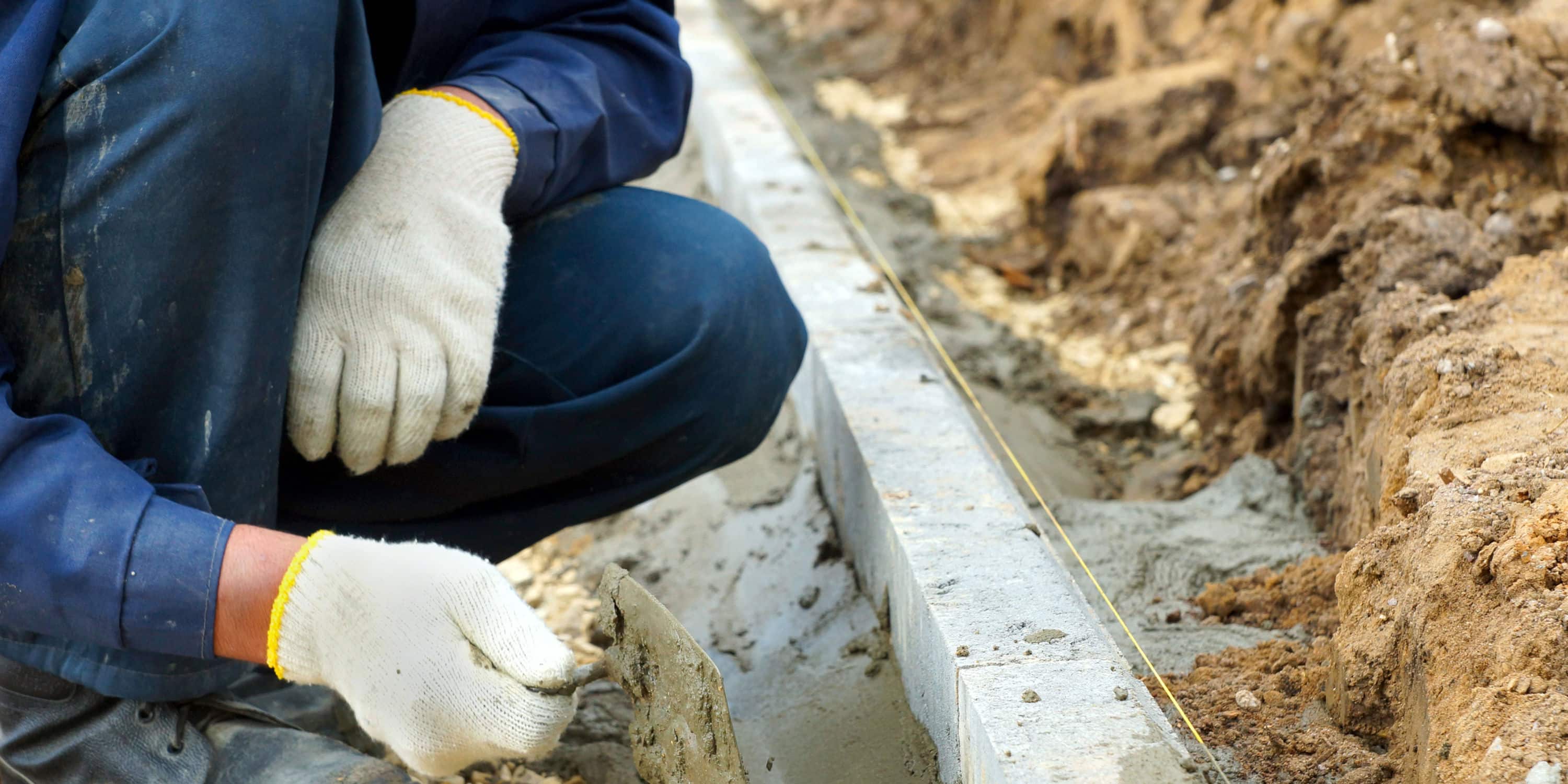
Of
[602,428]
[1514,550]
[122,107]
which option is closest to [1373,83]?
[1514,550]

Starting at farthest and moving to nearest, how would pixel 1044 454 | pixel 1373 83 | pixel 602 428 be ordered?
1. pixel 1044 454
2. pixel 1373 83
3. pixel 602 428

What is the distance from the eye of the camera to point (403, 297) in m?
1.59

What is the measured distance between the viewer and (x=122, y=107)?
1.43 metres

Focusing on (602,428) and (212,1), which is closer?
(212,1)

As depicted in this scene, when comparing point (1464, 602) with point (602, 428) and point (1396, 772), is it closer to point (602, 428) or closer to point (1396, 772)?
point (1396, 772)

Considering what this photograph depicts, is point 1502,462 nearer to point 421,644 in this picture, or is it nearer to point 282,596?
point 421,644

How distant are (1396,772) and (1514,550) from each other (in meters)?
0.28

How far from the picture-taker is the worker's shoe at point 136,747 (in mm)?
1608

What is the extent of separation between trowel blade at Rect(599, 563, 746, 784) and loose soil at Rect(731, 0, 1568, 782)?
0.63m

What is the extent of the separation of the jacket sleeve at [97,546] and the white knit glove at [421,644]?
0.09 m

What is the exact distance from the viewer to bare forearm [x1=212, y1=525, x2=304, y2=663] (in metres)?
1.34

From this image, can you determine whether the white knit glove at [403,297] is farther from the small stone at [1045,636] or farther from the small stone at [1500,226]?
the small stone at [1500,226]

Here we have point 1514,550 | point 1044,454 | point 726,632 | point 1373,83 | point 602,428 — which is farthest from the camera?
point 1044,454

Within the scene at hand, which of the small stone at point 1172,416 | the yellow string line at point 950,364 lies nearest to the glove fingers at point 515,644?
the yellow string line at point 950,364
